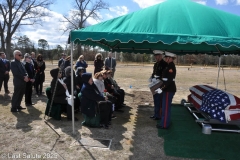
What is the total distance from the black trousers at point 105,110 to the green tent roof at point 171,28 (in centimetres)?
148

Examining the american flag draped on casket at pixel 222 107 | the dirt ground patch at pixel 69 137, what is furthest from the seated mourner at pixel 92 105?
the american flag draped on casket at pixel 222 107

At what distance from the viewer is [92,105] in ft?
16.8

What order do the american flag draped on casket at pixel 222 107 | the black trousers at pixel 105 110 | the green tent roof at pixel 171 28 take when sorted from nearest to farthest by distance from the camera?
the green tent roof at pixel 171 28, the american flag draped on casket at pixel 222 107, the black trousers at pixel 105 110

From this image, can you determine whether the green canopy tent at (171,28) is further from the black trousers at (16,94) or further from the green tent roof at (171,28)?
the black trousers at (16,94)

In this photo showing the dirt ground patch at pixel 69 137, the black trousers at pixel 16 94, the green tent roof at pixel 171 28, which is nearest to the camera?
the dirt ground patch at pixel 69 137

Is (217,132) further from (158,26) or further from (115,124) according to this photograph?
(158,26)

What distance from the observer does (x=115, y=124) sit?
5.54 meters

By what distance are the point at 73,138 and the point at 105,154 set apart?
0.99 m

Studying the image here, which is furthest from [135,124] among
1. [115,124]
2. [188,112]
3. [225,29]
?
[225,29]

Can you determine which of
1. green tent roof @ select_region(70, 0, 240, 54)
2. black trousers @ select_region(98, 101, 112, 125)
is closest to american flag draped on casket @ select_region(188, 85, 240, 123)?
green tent roof @ select_region(70, 0, 240, 54)

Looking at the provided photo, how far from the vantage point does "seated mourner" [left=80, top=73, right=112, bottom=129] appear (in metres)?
5.01

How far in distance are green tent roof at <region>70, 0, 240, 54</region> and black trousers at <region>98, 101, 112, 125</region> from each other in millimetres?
1484

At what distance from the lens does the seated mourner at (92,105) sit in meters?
5.01

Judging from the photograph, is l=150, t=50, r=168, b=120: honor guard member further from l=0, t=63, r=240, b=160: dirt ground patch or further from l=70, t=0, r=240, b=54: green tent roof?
l=70, t=0, r=240, b=54: green tent roof
